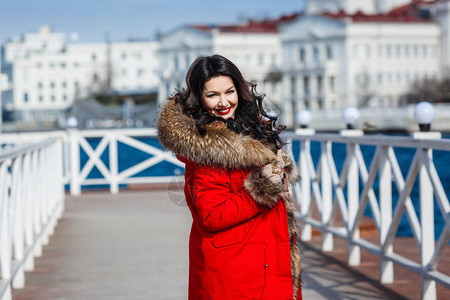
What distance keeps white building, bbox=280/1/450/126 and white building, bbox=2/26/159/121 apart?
1439 inches

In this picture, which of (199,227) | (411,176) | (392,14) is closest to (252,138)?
(199,227)

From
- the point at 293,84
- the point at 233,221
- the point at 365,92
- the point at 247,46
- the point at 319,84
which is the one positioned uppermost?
the point at 247,46

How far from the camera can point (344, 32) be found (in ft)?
294

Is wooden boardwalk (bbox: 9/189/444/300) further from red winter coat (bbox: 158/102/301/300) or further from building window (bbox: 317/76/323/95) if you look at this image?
building window (bbox: 317/76/323/95)

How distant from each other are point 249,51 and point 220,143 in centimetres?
9867

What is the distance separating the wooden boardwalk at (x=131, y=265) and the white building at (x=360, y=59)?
78.8 meters

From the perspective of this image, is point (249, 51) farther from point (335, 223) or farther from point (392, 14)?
point (335, 223)

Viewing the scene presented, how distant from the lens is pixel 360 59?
88.6 metres

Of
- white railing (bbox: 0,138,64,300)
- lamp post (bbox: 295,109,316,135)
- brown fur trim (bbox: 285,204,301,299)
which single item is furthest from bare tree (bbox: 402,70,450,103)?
brown fur trim (bbox: 285,204,301,299)

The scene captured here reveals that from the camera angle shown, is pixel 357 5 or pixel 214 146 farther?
pixel 357 5

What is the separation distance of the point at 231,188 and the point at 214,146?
0.14 meters

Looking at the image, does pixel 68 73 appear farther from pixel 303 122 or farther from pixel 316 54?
pixel 303 122

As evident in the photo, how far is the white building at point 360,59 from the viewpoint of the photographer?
287ft

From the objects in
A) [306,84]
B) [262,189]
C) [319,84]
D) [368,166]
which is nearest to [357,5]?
[306,84]
